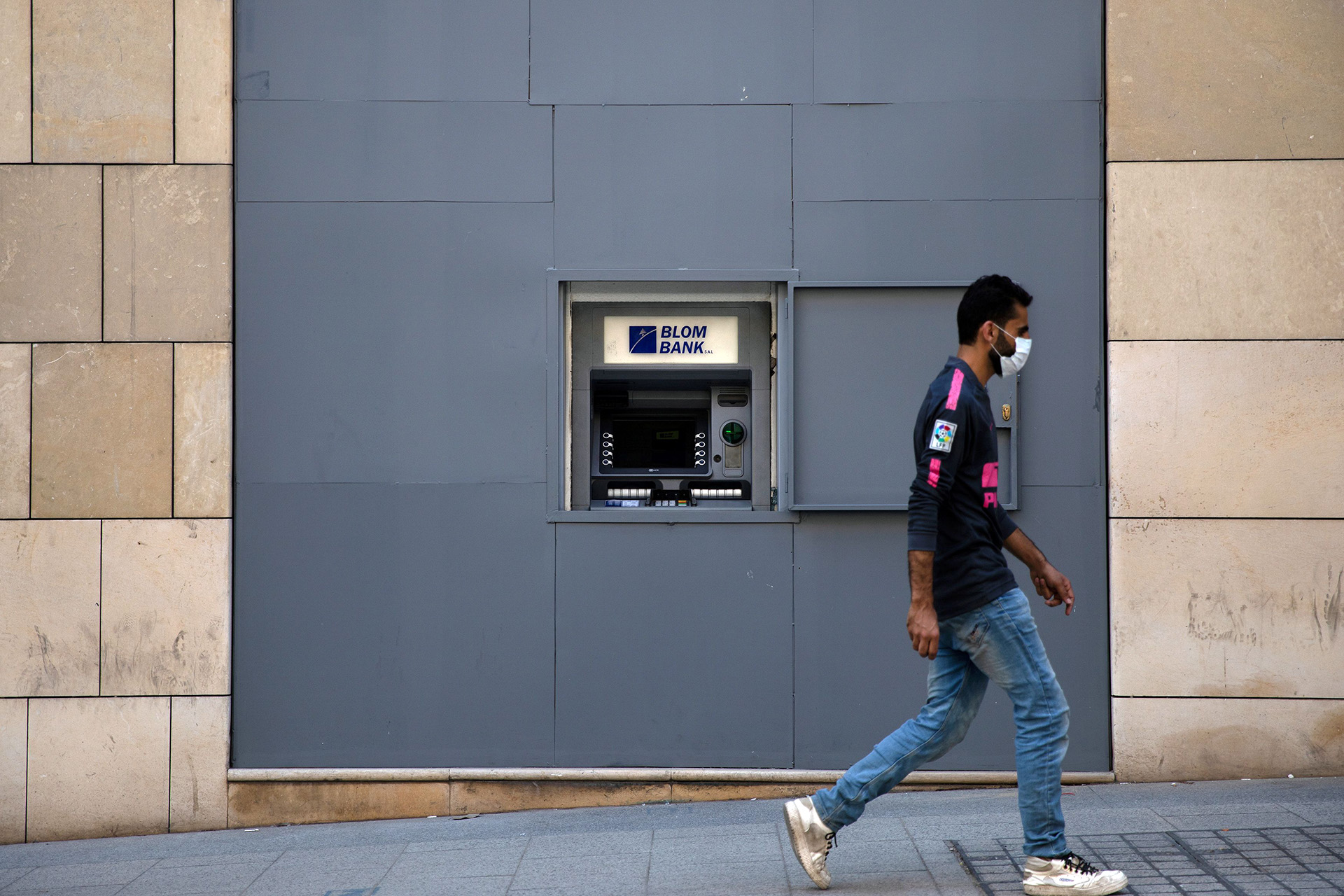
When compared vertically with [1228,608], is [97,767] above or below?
below

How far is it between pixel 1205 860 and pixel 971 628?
1.28 metres

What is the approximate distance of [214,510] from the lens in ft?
16.5

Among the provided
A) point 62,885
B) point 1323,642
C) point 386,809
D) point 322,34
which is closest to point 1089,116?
point 1323,642

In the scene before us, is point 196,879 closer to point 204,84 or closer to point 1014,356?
Answer: point 204,84

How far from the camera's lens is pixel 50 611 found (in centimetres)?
502

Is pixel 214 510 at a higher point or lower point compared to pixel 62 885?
higher

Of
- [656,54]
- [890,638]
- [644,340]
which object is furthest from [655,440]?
[656,54]

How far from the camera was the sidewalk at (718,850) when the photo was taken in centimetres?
374

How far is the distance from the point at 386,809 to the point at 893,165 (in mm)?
3724

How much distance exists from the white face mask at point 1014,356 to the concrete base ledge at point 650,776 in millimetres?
2202

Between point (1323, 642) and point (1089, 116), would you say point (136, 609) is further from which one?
point (1323, 642)

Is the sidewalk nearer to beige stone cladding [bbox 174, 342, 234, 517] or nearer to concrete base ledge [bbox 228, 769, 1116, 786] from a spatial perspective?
concrete base ledge [bbox 228, 769, 1116, 786]

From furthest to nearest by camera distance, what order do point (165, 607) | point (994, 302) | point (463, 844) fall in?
point (165, 607), point (463, 844), point (994, 302)

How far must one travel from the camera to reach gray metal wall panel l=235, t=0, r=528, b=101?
16.6 ft
